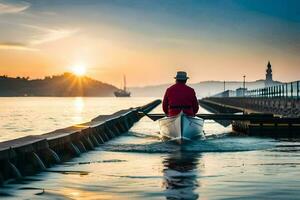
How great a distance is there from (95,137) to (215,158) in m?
8.73

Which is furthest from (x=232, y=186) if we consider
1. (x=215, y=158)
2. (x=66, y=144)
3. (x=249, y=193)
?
(x=66, y=144)

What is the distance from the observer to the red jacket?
2609cm

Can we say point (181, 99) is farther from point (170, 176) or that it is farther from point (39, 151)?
point (170, 176)

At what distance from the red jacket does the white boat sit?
0.50 meters

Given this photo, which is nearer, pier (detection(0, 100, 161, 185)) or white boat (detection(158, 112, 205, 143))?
pier (detection(0, 100, 161, 185))

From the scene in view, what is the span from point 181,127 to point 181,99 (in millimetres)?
1444

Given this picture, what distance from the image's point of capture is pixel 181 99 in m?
26.1

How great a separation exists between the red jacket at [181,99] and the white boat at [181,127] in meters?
0.50

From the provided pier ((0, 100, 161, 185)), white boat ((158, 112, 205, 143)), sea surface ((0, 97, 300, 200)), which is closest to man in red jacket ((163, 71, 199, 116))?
white boat ((158, 112, 205, 143))

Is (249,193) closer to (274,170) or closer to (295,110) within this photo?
(274,170)

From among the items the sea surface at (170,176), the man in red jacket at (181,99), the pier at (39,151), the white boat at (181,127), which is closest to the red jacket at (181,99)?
the man in red jacket at (181,99)

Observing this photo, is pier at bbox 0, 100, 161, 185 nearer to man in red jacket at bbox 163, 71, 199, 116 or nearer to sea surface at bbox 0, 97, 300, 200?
sea surface at bbox 0, 97, 300, 200

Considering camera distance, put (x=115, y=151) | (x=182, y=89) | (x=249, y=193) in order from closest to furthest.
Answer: (x=249, y=193) → (x=115, y=151) → (x=182, y=89)

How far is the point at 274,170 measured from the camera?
16359 mm
